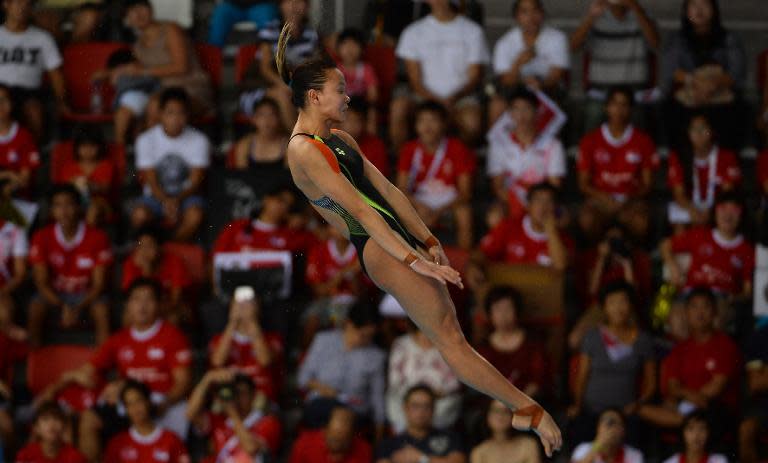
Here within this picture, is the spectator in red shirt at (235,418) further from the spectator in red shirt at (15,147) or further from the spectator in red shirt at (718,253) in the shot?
the spectator in red shirt at (718,253)

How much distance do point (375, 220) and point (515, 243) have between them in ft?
13.4

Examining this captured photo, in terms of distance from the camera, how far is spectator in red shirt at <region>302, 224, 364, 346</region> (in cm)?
948

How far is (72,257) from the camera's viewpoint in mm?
10117

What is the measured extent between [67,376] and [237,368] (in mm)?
1150

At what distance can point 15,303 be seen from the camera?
10133 mm

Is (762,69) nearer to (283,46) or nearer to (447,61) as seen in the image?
(447,61)

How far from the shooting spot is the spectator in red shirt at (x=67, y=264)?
1007cm

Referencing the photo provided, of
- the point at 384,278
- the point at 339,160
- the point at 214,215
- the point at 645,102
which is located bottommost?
the point at 214,215

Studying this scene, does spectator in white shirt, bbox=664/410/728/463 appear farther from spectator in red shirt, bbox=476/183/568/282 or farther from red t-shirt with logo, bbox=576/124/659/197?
red t-shirt with logo, bbox=576/124/659/197

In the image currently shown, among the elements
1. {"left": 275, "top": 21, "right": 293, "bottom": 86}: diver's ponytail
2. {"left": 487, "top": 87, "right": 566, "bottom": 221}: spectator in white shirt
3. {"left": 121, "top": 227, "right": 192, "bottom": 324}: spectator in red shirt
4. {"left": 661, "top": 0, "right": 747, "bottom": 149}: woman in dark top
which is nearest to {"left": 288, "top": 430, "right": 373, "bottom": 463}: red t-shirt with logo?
{"left": 121, "top": 227, "right": 192, "bottom": 324}: spectator in red shirt

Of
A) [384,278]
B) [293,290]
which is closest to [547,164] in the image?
[293,290]

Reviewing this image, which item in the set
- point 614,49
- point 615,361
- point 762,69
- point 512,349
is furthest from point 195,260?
point 762,69

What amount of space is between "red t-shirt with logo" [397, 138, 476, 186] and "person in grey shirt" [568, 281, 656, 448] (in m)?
1.40

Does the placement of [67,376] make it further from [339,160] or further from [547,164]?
[339,160]
